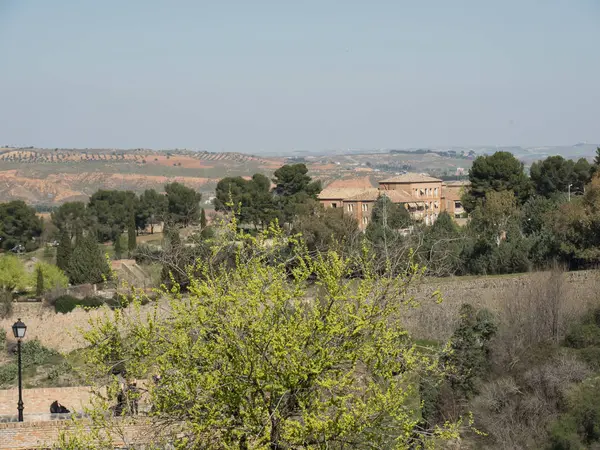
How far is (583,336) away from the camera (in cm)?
1878

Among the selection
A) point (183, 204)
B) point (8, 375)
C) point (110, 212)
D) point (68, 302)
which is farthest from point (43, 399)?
point (110, 212)

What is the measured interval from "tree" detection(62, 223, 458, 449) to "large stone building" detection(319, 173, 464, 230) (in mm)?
38795

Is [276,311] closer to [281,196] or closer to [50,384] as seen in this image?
[50,384]

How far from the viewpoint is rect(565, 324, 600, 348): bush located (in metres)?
18.6

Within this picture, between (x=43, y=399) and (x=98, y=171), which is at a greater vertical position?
(x=98, y=171)

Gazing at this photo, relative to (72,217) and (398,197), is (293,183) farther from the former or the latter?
(72,217)

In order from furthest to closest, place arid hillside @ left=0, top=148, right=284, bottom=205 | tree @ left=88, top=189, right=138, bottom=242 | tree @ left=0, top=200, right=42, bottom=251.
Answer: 1. arid hillside @ left=0, top=148, right=284, bottom=205
2. tree @ left=88, top=189, right=138, bottom=242
3. tree @ left=0, top=200, right=42, bottom=251

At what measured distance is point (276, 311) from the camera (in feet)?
25.1

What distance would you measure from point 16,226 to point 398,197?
21666mm

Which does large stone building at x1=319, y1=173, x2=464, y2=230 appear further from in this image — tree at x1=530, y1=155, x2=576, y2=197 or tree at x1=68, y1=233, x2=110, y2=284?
tree at x1=68, y1=233, x2=110, y2=284

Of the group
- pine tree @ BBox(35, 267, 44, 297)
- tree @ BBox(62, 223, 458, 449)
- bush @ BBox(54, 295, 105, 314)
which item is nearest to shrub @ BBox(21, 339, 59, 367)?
bush @ BBox(54, 295, 105, 314)

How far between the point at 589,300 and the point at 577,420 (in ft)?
27.5

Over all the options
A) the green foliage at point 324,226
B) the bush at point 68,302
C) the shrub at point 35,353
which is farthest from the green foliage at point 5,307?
the green foliage at point 324,226

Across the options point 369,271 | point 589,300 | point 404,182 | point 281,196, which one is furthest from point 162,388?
point 404,182
